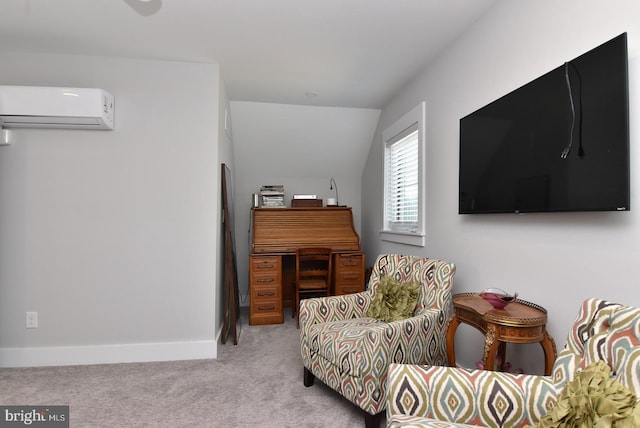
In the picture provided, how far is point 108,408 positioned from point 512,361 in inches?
94.2

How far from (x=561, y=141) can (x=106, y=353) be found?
338 centimetres

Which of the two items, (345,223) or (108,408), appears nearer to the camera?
(108,408)

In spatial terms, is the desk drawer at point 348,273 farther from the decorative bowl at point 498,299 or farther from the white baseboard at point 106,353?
the decorative bowl at point 498,299

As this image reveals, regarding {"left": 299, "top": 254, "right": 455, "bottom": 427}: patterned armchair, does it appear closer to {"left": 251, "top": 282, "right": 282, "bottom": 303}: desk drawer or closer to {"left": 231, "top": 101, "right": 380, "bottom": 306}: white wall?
{"left": 251, "top": 282, "right": 282, "bottom": 303}: desk drawer

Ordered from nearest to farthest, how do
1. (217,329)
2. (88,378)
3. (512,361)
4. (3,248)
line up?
1. (512,361)
2. (88,378)
3. (3,248)
4. (217,329)

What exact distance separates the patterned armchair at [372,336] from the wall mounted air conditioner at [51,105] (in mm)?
2146

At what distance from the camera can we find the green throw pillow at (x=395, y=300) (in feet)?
7.46

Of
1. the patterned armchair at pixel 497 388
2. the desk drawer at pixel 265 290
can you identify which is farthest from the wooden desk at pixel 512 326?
the desk drawer at pixel 265 290

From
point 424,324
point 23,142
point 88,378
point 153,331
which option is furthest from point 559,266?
point 23,142

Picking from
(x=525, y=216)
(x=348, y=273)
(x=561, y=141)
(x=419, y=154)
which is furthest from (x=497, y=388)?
(x=348, y=273)

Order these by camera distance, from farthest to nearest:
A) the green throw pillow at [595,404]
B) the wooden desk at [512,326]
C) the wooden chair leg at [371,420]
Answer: the wooden chair leg at [371,420], the wooden desk at [512,326], the green throw pillow at [595,404]

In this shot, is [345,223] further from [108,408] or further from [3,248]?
[3,248]

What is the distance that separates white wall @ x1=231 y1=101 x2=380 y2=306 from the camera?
402 centimetres

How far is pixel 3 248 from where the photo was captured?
8.79ft
